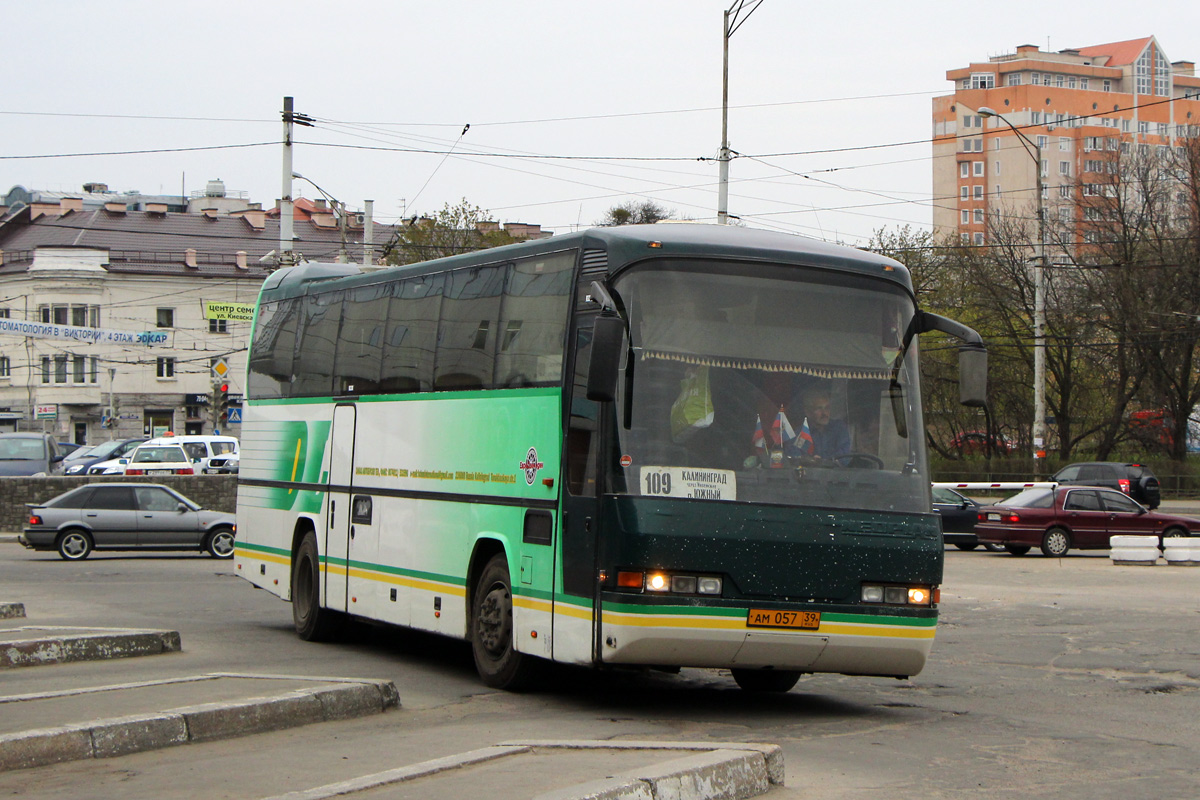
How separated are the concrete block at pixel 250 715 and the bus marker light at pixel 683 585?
232 cm

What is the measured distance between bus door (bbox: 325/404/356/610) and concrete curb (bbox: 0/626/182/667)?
170 cm

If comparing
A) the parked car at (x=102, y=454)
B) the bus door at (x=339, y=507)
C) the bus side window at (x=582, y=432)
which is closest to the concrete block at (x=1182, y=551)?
the bus door at (x=339, y=507)

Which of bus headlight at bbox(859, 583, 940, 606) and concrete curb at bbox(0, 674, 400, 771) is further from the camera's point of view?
bus headlight at bbox(859, 583, 940, 606)

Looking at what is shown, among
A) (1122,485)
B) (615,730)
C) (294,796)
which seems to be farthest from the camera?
(1122,485)

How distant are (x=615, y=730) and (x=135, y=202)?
298 ft

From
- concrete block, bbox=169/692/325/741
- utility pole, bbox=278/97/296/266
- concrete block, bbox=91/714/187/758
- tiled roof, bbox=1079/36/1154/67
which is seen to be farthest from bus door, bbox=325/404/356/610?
tiled roof, bbox=1079/36/1154/67

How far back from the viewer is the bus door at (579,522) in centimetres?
971

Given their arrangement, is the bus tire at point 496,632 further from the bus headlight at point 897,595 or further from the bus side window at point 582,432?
the bus headlight at point 897,595

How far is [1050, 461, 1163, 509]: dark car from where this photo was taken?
4547 cm

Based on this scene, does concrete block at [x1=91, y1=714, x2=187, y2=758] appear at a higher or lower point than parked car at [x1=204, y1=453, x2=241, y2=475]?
lower

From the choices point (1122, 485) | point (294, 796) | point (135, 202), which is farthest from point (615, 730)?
point (135, 202)

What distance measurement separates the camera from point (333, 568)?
1420 cm

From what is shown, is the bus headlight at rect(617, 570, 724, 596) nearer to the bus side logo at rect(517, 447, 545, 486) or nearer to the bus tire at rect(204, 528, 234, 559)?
the bus side logo at rect(517, 447, 545, 486)

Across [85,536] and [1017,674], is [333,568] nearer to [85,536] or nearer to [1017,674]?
[1017,674]
